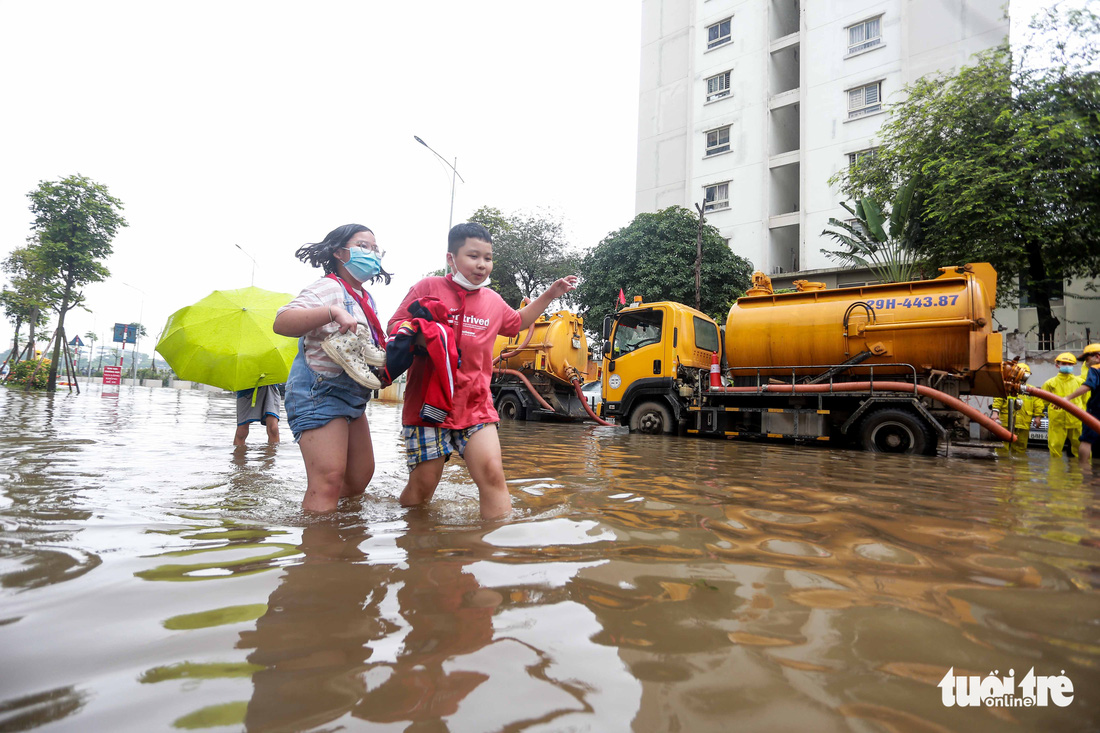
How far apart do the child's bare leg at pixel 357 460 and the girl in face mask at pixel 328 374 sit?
3cm

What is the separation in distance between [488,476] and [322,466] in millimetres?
771

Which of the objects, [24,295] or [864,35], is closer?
[24,295]

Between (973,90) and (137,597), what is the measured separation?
2223 cm

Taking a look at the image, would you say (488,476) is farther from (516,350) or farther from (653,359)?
(516,350)

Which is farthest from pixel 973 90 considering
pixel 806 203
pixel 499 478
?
pixel 499 478

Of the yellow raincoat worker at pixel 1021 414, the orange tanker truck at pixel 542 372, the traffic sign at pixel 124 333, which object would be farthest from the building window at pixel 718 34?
the traffic sign at pixel 124 333

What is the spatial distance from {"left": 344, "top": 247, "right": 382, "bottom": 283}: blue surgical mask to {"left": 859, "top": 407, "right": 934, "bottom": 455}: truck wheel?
8.16 metres

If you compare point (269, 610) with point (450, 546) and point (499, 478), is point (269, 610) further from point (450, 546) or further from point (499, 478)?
point (499, 478)

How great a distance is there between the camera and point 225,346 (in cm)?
451

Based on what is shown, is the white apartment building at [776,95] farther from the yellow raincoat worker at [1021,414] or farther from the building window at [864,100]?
the yellow raincoat worker at [1021,414]

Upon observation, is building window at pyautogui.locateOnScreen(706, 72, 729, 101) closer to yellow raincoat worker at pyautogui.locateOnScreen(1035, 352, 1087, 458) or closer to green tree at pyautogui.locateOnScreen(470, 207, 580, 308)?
green tree at pyautogui.locateOnScreen(470, 207, 580, 308)

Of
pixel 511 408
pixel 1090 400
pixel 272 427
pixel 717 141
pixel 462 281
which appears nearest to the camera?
pixel 462 281

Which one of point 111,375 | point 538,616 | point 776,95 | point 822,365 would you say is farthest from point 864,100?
point 111,375

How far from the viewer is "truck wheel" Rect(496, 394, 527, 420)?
1567 centimetres
